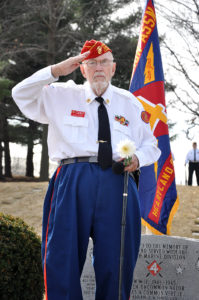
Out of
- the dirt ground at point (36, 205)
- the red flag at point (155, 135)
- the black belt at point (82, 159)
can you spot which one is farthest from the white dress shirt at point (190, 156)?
the black belt at point (82, 159)

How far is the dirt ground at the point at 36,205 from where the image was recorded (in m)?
8.99

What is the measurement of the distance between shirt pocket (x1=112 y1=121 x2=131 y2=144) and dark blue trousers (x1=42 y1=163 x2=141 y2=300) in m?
0.24

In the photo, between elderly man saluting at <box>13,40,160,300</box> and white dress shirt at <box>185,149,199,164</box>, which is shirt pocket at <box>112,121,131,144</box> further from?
white dress shirt at <box>185,149,199,164</box>

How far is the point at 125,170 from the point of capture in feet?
8.34

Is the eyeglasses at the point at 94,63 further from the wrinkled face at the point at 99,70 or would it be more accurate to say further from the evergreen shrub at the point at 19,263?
the evergreen shrub at the point at 19,263

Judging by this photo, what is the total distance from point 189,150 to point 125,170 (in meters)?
11.8

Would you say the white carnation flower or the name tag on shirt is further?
the name tag on shirt

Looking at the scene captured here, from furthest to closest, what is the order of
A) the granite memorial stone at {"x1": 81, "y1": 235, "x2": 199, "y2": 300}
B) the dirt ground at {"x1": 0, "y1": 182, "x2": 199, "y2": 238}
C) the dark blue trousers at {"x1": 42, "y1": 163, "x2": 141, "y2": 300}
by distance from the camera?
the dirt ground at {"x1": 0, "y1": 182, "x2": 199, "y2": 238}
the granite memorial stone at {"x1": 81, "y1": 235, "x2": 199, "y2": 300}
the dark blue trousers at {"x1": 42, "y1": 163, "x2": 141, "y2": 300}

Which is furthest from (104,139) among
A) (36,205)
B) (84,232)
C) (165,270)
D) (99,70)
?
(36,205)

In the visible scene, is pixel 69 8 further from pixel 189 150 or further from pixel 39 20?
pixel 189 150

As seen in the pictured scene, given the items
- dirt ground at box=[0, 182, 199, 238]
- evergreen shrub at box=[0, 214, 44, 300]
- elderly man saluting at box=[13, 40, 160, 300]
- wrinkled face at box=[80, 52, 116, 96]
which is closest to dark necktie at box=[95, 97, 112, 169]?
elderly man saluting at box=[13, 40, 160, 300]

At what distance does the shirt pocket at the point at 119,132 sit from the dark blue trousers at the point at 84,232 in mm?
237

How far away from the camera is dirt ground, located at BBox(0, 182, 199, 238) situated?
8992mm

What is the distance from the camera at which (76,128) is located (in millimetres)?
2652
